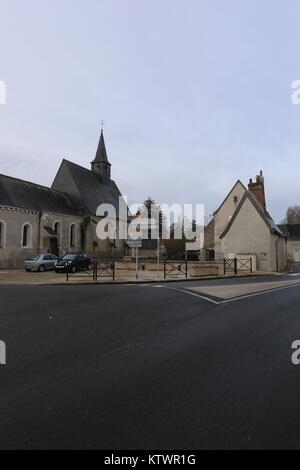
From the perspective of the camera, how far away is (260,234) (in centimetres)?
2639

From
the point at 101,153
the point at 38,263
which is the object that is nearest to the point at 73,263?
the point at 38,263

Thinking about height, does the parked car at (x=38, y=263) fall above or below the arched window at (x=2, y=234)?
below

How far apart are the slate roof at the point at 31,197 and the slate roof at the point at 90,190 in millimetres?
1921

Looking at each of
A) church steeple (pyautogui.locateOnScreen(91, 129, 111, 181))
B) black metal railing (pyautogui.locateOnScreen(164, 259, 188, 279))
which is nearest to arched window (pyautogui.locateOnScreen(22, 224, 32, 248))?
black metal railing (pyautogui.locateOnScreen(164, 259, 188, 279))

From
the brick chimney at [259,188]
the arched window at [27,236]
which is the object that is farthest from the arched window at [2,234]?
the brick chimney at [259,188]

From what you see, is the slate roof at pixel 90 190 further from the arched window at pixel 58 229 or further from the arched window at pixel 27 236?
the arched window at pixel 27 236

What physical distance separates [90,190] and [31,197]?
10366mm

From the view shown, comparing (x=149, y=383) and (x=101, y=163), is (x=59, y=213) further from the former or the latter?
(x=149, y=383)

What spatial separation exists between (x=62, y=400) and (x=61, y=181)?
39018 millimetres

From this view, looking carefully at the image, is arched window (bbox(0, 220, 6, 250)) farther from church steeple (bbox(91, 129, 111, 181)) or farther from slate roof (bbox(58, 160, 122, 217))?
church steeple (bbox(91, 129, 111, 181))

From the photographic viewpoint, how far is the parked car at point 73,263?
22391mm

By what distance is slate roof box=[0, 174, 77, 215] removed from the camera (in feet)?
92.8
